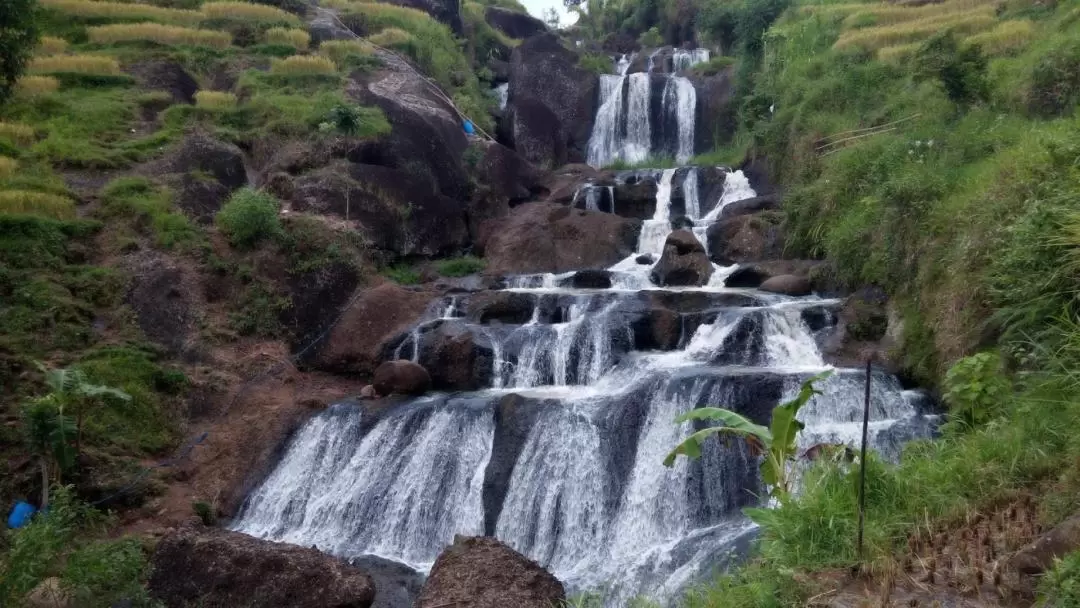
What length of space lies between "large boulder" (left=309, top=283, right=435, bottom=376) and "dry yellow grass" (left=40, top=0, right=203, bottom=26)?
1756 centimetres

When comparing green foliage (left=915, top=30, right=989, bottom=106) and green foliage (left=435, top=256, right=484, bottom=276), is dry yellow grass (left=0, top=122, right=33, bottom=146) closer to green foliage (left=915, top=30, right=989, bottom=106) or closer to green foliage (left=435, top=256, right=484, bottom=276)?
green foliage (left=435, top=256, right=484, bottom=276)

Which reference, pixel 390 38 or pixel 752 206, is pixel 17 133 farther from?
pixel 752 206

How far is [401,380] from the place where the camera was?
1416cm

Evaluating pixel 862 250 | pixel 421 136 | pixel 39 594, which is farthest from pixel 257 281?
pixel 862 250

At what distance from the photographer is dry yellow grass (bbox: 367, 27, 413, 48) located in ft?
93.9

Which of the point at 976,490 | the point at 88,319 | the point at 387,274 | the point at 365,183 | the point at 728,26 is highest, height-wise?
the point at 728,26

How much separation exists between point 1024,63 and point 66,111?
2271 cm

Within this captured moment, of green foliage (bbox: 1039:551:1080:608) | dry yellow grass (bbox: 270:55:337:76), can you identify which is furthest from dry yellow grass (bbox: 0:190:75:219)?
green foliage (bbox: 1039:551:1080:608)

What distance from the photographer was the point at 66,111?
2006 centimetres

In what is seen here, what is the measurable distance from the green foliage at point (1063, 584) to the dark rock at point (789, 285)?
11.4 m

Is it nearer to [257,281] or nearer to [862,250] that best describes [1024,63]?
[862,250]

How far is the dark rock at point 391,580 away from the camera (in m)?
9.55

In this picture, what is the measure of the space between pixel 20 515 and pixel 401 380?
20.1 feet

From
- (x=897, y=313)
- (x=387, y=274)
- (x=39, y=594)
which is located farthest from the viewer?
(x=387, y=274)
